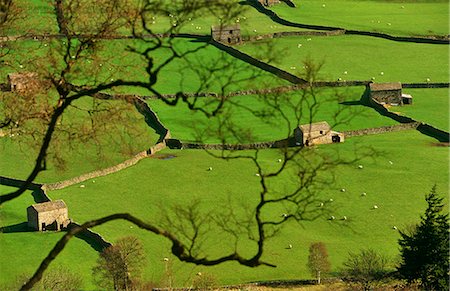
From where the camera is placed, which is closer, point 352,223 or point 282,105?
point 352,223

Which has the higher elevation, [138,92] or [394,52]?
[394,52]

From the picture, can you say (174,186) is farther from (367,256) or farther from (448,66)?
(448,66)

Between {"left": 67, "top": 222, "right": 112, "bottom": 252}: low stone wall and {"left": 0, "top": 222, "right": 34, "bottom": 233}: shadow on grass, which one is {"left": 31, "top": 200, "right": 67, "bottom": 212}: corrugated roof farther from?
{"left": 67, "top": 222, "right": 112, "bottom": 252}: low stone wall

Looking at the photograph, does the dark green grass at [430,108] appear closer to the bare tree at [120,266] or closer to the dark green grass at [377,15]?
the dark green grass at [377,15]

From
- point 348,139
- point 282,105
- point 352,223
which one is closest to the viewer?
point 352,223

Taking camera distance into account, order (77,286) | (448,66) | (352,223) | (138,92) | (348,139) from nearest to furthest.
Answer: (77,286) < (352,223) < (348,139) < (138,92) < (448,66)

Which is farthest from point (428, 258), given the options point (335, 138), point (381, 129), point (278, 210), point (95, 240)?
point (381, 129)

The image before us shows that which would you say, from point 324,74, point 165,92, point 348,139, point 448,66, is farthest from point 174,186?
point 448,66
